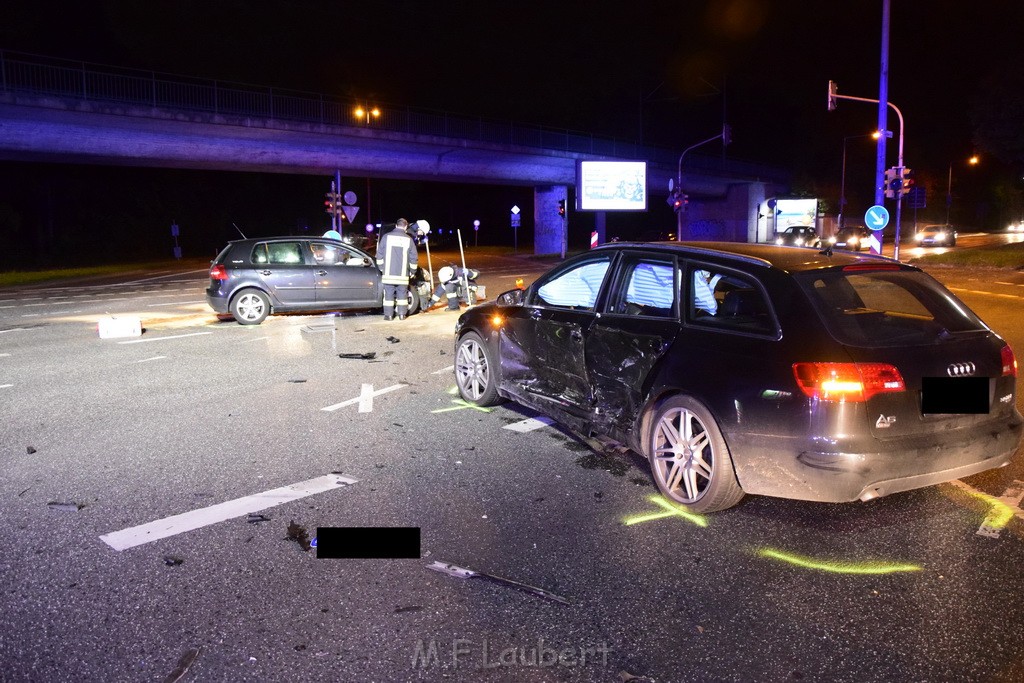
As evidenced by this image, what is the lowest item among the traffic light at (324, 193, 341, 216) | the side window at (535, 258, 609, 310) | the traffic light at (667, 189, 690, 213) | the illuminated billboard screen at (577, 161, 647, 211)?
the side window at (535, 258, 609, 310)

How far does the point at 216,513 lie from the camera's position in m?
5.02

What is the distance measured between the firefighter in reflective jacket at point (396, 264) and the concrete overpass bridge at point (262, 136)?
21.2 metres

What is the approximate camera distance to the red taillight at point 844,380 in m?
4.33

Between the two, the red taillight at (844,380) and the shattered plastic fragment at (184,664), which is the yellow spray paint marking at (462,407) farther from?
the shattered plastic fragment at (184,664)

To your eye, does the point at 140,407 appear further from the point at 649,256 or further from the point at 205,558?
the point at 649,256

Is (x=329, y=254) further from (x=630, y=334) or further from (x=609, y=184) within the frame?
(x=609, y=184)

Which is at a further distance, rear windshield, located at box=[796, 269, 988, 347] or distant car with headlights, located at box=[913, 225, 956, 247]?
distant car with headlights, located at box=[913, 225, 956, 247]

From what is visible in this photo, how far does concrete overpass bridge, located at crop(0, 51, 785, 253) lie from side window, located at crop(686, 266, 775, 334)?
30.3 m

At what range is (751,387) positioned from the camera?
4.55m

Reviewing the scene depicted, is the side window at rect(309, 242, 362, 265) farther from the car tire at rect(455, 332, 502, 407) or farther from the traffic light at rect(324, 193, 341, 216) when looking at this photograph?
the traffic light at rect(324, 193, 341, 216)

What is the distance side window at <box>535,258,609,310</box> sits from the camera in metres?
6.11

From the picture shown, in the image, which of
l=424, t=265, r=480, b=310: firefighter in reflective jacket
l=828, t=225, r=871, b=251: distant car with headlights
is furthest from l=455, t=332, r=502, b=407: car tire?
l=828, t=225, r=871, b=251: distant car with headlights

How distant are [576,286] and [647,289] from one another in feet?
2.85

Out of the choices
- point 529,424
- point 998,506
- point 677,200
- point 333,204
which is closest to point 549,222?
point 677,200
